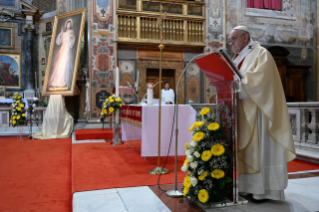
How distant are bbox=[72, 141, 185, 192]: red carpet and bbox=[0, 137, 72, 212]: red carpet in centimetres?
19

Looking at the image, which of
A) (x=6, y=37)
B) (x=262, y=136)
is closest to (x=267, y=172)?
(x=262, y=136)

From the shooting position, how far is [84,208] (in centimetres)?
229

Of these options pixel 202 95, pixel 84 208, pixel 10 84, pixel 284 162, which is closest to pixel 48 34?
pixel 10 84

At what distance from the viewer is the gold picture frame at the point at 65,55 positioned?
820 cm

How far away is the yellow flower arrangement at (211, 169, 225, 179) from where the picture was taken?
2.17m

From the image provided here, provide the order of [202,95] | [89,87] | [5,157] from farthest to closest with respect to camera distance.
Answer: [202,95] → [89,87] → [5,157]

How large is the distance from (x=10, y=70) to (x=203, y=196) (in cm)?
1045

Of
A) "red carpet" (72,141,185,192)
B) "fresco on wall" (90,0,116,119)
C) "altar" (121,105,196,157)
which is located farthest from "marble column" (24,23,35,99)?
"altar" (121,105,196,157)

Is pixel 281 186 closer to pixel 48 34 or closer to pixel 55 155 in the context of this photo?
pixel 55 155

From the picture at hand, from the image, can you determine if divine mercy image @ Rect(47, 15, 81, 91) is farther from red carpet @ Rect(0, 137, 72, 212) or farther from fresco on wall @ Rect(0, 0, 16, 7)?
red carpet @ Rect(0, 137, 72, 212)

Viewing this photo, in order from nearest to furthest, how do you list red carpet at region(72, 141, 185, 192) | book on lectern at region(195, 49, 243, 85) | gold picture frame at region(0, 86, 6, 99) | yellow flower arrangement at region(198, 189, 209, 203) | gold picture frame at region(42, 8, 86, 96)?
book on lectern at region(195, 49, 243, 85) < yellow flower arrangement at region(198, 189, 209, 203) < red carpet at region(72, 141, 185, 192) < gold picture frame at region(42, 8, 86, 96) < gold picture frame at region(0, 86, 6, 99)

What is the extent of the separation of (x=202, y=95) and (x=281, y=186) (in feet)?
24.7

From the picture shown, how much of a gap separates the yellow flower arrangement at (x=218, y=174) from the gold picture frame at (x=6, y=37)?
35.0 ft

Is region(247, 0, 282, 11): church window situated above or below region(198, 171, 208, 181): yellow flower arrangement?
above
